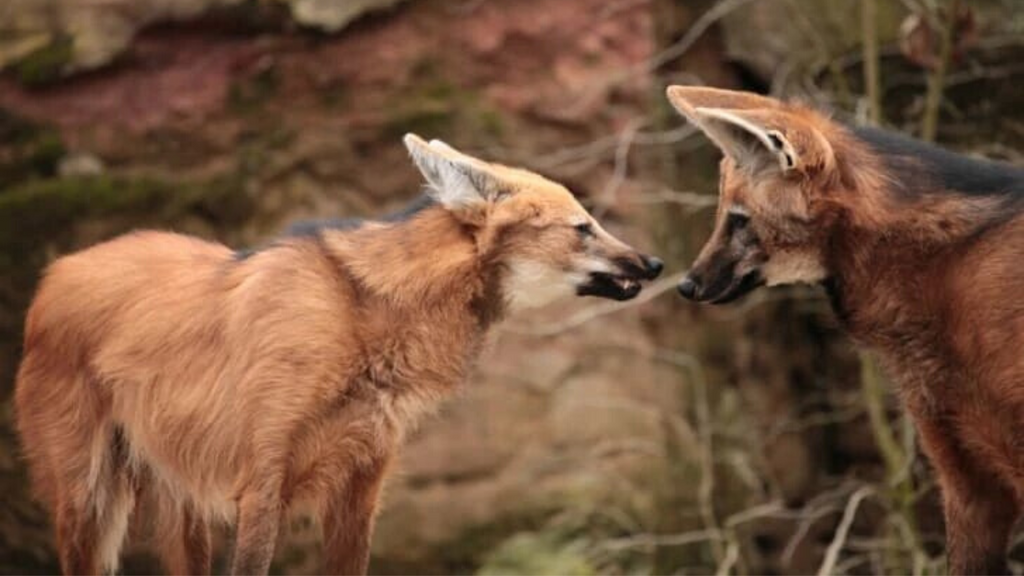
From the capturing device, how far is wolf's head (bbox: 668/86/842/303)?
3881mm

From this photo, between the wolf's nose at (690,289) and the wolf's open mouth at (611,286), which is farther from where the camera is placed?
the wolf's open mouth at (611,286)

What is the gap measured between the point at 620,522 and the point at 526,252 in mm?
2273

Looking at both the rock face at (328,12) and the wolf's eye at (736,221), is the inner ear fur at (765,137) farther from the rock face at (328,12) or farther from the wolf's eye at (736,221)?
the rock face at (328,12)

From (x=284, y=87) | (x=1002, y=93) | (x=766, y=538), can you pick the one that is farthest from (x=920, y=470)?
(x=284, y=87)

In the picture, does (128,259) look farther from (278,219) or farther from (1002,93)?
(1002,93)

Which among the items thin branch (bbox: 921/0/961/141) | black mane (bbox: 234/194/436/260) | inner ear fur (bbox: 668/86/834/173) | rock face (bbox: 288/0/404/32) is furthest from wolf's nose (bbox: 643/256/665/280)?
rock face (bbox: 288/0/404/32)

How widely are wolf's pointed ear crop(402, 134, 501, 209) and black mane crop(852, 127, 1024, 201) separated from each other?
34.2 inches

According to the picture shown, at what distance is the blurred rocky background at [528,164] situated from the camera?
597 centimetres

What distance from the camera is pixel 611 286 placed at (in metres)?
4.16

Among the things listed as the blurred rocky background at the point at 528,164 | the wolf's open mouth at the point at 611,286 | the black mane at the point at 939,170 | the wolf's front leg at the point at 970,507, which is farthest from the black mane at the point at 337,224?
the blurred rocky background at the point at 528,164

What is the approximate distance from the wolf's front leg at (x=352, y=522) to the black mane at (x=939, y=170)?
137 cm

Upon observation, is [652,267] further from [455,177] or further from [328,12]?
[328,12]

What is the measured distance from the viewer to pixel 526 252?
411 centimetres

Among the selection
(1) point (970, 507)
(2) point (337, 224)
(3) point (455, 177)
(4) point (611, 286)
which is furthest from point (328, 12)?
(1) point (970, 507)
